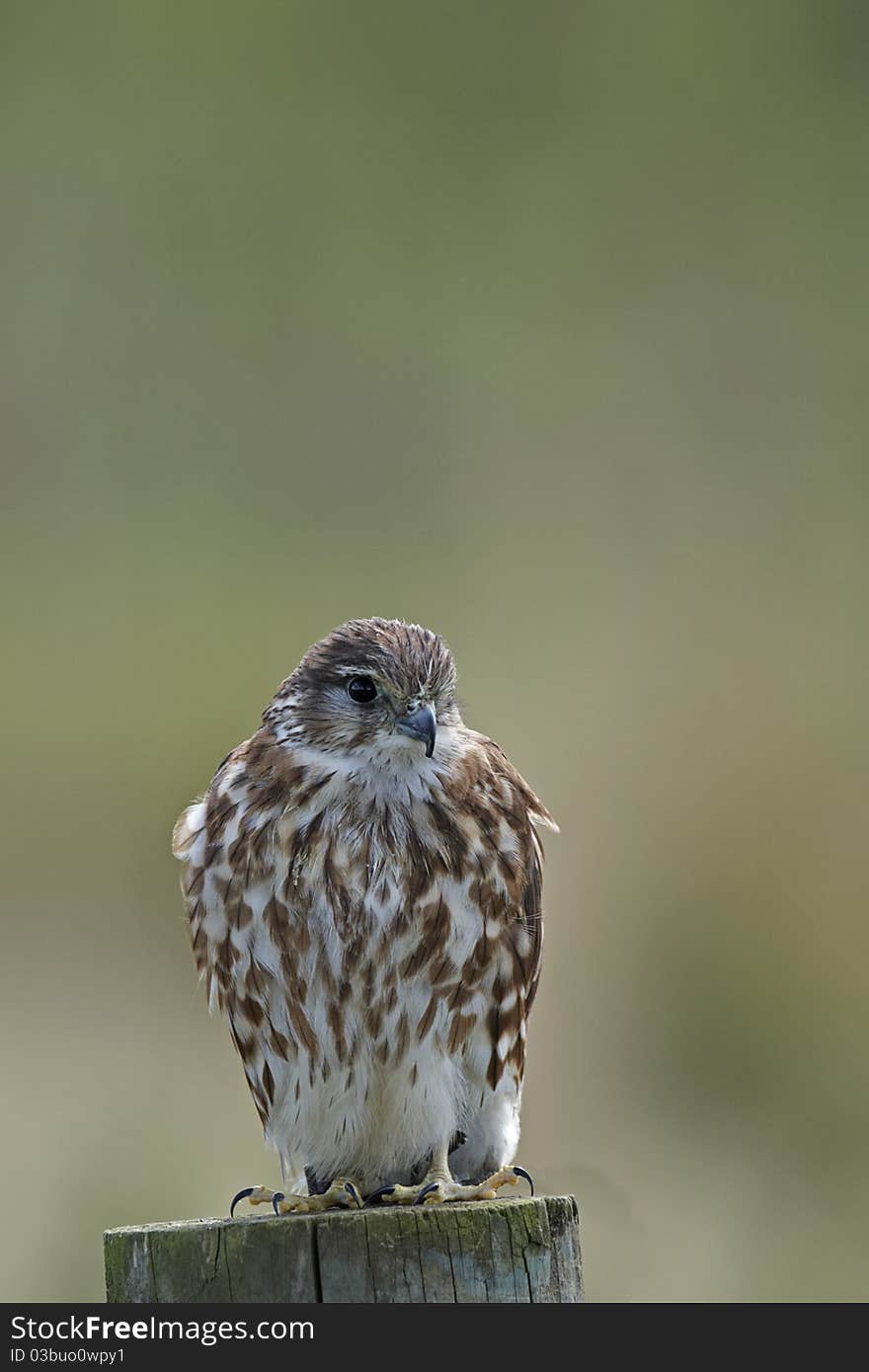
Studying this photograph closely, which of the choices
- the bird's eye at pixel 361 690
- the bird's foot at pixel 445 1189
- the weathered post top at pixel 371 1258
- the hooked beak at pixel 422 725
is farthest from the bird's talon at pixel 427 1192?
the bird's eye at pixel 361 690

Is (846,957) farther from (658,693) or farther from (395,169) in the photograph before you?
(395,169)

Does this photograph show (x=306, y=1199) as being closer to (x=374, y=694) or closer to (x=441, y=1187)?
(x=441, y=1187)

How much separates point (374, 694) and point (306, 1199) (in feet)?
3.30

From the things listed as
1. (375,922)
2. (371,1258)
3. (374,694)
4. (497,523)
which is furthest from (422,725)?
(497,523)

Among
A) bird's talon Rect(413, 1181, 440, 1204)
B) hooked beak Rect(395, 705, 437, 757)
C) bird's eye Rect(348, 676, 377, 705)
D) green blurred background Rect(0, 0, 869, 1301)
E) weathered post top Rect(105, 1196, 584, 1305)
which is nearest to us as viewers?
weathered post top Rect(105, 1196, 584, 1305)

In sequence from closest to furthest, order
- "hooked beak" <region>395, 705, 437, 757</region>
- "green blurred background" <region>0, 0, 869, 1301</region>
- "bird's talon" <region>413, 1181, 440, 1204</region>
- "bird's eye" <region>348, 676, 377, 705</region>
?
"bird's talon" <region>413, 1181, 440, 1204</region>
"hooked beak" <region>395, 705, 437, 757</region>
"bird's eye" <region>348, 676, 377, 705</region>
"green blurred background" <region>0, 0, 869, 1301</region>

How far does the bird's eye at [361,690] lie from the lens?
395 cm

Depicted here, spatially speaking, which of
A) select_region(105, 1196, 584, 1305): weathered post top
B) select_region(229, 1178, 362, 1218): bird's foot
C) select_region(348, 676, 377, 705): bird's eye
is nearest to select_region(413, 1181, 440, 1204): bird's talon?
select_region(229, 1178, 362, 1218): bird's foot

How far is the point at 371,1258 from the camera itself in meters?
3.03

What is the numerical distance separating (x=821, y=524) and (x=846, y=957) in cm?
383

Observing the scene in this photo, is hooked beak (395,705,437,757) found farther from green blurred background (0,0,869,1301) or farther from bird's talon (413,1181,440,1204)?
green blurred background (0,0,869,1301)

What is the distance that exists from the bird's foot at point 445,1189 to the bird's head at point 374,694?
0.84m

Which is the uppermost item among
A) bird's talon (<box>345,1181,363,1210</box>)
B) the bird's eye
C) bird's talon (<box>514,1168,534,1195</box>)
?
the bird's eye

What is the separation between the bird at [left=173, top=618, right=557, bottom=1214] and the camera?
3.85m
